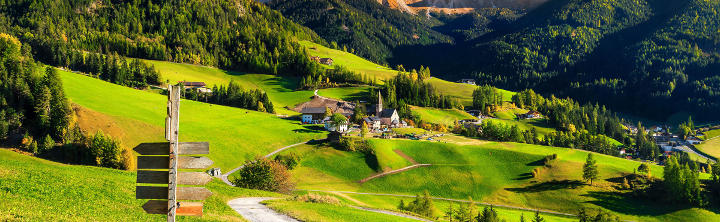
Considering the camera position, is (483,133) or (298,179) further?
Answer: (483,133)

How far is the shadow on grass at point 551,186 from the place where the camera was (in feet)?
348

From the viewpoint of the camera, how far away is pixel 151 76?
586ft

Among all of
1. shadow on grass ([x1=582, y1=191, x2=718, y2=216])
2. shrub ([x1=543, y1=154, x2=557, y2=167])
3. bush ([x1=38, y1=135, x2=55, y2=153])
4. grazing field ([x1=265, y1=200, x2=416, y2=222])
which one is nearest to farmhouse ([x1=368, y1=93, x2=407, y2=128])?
shrub ([x1=543, y1=154, x2=557, y2=167])

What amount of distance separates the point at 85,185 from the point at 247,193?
18.3 metres

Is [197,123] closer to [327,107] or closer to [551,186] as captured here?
[327,107]

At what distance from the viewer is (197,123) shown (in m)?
120

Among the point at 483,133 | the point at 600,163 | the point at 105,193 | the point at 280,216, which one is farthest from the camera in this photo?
the point at 483,133

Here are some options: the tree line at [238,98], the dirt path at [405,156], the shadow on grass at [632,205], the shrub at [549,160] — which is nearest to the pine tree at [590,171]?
the shadow on grass at [632,205]

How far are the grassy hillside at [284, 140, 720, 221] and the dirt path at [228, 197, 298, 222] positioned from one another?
52.9 m

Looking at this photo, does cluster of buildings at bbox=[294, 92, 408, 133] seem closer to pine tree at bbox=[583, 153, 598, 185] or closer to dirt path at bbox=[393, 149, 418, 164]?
dirt path at bbox=[393, 149, 418, 164]

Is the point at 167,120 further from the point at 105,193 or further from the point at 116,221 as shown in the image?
the point at 105,193

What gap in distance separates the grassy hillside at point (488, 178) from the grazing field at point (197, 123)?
47.7ft

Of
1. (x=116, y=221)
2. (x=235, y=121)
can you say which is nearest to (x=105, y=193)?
(x=116, y=221)

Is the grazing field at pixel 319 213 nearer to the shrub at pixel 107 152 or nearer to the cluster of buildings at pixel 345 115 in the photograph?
the shrub at pixel 107 152
